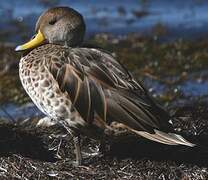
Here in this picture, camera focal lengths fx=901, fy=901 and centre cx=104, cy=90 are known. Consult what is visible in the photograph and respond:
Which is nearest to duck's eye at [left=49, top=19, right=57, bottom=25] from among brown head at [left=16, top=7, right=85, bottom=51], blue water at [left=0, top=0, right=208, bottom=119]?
brown head at [left=16, top=7, right=85, bottom=51]

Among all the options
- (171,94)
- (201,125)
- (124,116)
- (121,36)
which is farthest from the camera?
(121,36)

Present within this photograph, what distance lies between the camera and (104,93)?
16.8 ft

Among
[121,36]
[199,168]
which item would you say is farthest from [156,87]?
[199,168]

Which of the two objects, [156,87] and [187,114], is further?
[156,87]

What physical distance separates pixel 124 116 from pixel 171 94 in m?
2.88

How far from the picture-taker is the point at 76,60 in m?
5.21

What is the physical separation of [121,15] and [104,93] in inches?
233

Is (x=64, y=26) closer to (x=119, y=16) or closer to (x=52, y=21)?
(x=52, y=21)

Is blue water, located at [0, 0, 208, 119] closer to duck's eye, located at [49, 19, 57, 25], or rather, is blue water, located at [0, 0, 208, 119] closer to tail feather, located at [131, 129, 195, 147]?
duck's eye, located at [49, 19, 57, 25]

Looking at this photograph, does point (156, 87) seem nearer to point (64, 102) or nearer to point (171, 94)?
point (171, 94)

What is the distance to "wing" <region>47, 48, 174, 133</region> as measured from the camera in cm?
508

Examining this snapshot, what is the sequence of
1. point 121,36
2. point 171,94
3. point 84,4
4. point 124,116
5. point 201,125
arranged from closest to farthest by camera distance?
point 124,116
point 201,125
point 171,94
point 121,36
point 84,4

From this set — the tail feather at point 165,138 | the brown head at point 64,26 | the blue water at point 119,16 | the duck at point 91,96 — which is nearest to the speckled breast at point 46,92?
the duck at point 91,96

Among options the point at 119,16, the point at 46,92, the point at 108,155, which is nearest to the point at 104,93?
the point at 46,92
